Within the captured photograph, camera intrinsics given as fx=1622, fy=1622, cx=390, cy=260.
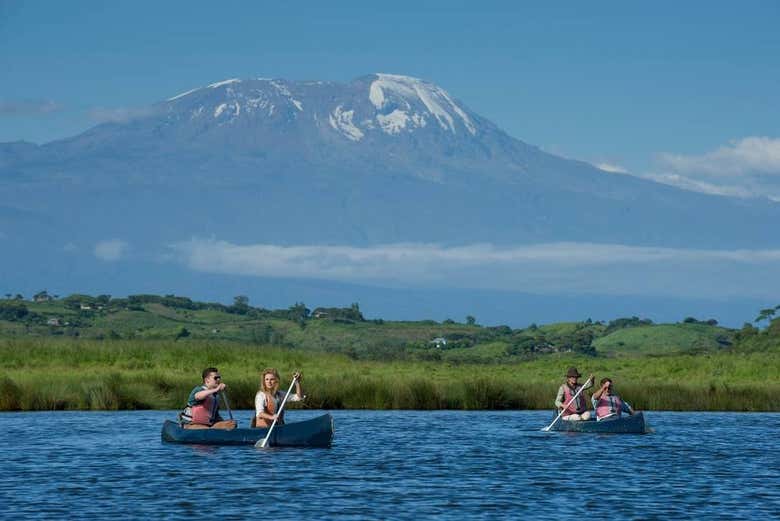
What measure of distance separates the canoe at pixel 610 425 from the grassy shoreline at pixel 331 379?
9.00 m

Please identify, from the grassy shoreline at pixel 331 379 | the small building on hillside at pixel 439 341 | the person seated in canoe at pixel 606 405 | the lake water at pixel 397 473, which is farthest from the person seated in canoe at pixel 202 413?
the small building on hillside at pixel 439 341

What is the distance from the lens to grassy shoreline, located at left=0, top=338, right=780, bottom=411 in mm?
48812

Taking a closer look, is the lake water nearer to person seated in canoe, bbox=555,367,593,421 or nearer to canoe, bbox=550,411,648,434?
canoe, bbox=550,411,648,434

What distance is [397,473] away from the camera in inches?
Answer: 1289

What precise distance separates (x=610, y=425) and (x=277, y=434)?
1000 centimetres

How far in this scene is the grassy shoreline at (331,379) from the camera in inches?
1922

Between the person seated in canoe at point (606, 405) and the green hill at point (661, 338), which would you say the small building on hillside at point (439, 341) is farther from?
the person seated in canoe at point (606, 405)

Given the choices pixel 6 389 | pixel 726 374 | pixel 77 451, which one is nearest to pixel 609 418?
pixel 77 451

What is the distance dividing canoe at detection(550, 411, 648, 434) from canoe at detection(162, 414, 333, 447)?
8.11 meters

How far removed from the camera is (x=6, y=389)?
47062 millimetres

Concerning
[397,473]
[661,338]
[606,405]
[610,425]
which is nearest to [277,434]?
[397,473]

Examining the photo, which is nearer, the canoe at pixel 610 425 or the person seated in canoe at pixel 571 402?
the canoe at pixel 610 425

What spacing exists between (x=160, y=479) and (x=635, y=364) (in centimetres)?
4676

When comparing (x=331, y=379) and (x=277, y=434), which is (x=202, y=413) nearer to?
(x=277, y=434)
